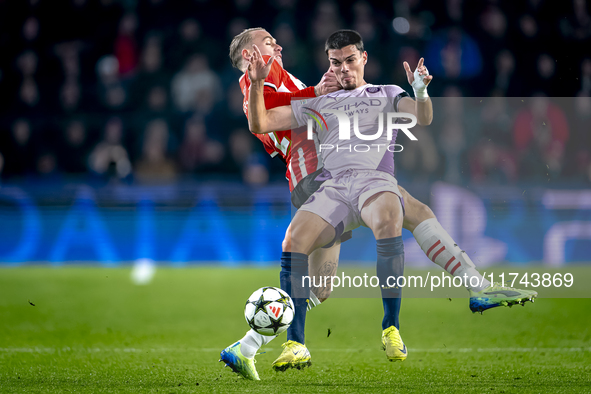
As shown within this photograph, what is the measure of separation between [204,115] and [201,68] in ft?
3.08

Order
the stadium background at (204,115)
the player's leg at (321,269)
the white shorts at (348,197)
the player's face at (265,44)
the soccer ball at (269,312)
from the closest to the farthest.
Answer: the soccer ball at (269,312), the white shorts at (348,197), the player's leg at (321,269), the player's face at (265,44), the stadium background at (204,115)

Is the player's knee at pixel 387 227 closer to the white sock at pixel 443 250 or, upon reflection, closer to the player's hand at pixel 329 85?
the white sock at pixel 443 250

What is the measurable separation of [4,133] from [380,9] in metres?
6.67

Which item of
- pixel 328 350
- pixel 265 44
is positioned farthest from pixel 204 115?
pixel 328 350

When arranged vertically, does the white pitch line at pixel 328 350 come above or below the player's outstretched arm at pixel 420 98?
below

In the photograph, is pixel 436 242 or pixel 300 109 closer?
pixel 436 242

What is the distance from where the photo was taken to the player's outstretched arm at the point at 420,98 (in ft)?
13.9

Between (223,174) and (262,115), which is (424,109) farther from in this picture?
(223,174)

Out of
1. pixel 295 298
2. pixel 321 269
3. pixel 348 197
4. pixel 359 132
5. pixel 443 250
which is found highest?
pixel 359 132

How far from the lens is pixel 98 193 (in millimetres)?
10492

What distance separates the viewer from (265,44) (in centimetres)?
508

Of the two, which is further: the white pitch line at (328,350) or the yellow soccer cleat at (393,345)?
the white pitch line at (328,350)

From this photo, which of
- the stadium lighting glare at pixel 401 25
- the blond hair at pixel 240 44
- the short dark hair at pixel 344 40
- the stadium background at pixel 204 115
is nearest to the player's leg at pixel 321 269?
the short dark hair at pixel 344 40

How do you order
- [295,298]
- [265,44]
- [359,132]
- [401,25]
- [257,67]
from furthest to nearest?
1. [401,25]
2. [265,44]
3. [359,132]
4. [295,298]
5. [257,67]
